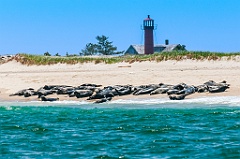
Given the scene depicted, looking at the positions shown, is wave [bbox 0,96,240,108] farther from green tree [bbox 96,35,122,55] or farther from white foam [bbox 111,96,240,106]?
green tree [bbox 96,35,122,55]

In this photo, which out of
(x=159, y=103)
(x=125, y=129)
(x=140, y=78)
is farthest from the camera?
(x=140, y=78)

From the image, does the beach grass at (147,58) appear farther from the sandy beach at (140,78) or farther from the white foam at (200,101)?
the white foam at (200,101)

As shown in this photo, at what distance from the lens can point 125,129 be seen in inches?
665

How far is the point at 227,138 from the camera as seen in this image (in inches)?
582

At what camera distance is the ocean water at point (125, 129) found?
526 inches

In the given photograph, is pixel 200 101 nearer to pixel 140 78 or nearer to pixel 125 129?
pixel 125 129

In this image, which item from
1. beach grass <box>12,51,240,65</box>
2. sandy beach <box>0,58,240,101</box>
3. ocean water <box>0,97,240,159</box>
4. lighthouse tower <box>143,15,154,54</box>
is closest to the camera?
ocean water <box>0,97,240,159</box>

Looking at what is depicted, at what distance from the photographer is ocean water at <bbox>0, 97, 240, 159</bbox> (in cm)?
1335

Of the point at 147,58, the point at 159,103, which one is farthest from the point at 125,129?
the point at 147,58

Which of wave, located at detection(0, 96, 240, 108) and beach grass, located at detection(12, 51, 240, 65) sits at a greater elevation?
beach grass, located at detection(12, 51, 240, 65)

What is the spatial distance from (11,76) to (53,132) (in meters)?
22.7

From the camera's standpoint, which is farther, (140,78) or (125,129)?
(140,78)

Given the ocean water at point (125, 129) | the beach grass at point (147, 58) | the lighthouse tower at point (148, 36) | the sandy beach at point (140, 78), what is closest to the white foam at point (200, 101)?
the ocean water at point (125, 129)

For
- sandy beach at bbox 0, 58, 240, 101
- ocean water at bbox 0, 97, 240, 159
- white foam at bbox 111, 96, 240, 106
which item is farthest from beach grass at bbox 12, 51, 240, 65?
ocean water at bbox 0, 97, 240, 159
